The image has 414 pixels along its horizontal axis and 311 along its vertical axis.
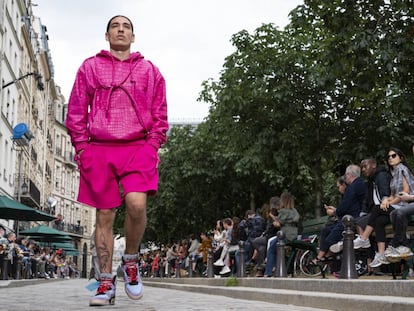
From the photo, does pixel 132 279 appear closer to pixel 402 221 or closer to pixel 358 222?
pixel 402 221

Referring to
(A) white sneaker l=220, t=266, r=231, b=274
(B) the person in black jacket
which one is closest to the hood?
(B) the person in black jacket

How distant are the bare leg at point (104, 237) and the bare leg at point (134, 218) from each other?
0.43 ft

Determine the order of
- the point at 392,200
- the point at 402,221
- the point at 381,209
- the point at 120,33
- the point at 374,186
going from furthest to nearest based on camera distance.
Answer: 1. the point at 374,186
2. the point at 381,209
3. the point at 392,200
4. the point at 402,221
5. the point at 120,33

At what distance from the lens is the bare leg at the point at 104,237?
5691mm

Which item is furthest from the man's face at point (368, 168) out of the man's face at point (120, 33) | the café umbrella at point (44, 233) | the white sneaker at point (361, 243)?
the café umbrella at point (44, 233)

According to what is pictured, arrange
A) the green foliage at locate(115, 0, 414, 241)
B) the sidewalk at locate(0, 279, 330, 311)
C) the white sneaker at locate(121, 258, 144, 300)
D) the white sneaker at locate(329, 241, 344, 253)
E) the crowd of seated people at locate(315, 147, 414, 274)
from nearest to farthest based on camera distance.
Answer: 1. the sidewalk at locate(0, 279, 330, 311)
2. the white sneaker at locate(121, 258, 144, 300)
3. the crowd of seated people at locate(315, 147, 414, 274)
4. the white sneaker at locate(329, 241, 344, 253)
5. the green foliage at locate(115, 0, 414, 241)

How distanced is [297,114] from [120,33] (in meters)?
16.8

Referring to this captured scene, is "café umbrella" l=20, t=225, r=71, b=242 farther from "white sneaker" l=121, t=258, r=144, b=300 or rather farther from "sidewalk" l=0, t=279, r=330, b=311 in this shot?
"white sneaker" l=121, t=258, r=144, b=300

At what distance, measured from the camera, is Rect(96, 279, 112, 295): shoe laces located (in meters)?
5.57

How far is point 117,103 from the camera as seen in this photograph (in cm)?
571

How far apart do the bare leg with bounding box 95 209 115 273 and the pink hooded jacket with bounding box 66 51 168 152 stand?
21.3 inches

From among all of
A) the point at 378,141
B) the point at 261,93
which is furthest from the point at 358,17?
the point at 261,93

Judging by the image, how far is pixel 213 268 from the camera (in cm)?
1794

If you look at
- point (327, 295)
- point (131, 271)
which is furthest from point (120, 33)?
point (327, 295)
